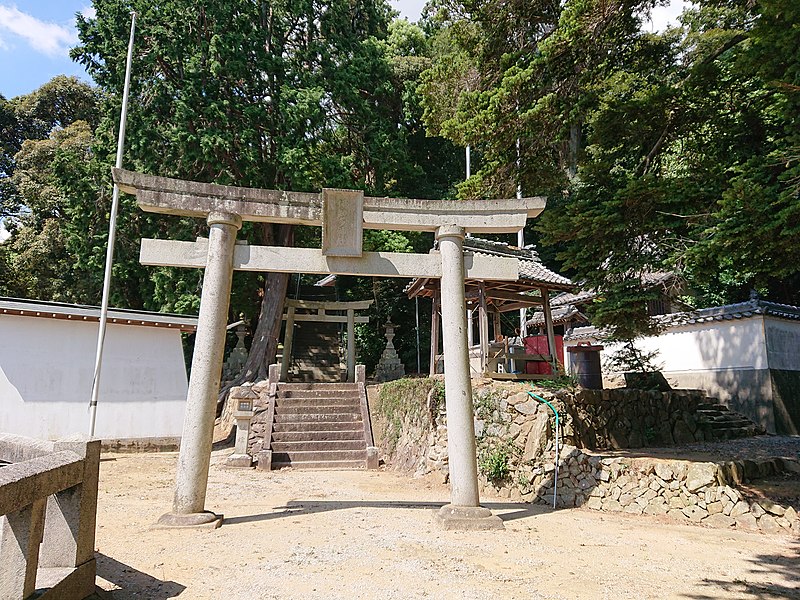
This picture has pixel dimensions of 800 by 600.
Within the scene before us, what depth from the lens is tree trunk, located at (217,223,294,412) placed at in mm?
17594

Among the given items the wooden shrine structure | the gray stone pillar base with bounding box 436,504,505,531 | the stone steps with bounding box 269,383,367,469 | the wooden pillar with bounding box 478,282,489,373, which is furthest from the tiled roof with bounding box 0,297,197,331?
the gray stone pillar base with bounding box 436,504,505,531

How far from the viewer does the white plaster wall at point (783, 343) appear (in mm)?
13617

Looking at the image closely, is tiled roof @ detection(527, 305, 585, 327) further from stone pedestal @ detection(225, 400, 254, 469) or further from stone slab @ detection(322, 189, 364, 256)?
stone slab @ detection(322, 189, 364, 256)

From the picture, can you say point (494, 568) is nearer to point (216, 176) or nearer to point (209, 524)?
point (209, 524)

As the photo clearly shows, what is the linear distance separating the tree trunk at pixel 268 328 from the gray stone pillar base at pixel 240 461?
5.56 m

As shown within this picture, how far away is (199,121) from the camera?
16.2 metres

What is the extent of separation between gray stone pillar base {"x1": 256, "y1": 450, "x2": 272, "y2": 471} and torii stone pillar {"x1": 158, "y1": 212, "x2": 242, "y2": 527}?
5303 millimetres

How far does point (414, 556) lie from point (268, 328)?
13818 mm

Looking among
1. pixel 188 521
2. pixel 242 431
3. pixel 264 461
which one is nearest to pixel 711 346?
pixel 264 461

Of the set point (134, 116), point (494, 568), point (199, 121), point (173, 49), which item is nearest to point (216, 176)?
point (199, 121)

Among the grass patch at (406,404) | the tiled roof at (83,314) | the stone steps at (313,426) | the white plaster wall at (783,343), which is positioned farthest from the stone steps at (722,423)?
the tiled roof at (83,314)

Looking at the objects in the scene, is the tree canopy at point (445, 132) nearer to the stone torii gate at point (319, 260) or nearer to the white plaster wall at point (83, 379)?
the stone torii gate at point (319, 260)

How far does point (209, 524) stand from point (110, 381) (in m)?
9.08

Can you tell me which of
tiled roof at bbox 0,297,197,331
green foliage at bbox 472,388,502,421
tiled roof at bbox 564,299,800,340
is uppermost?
tiled roof at bbox 564,299,800,340
